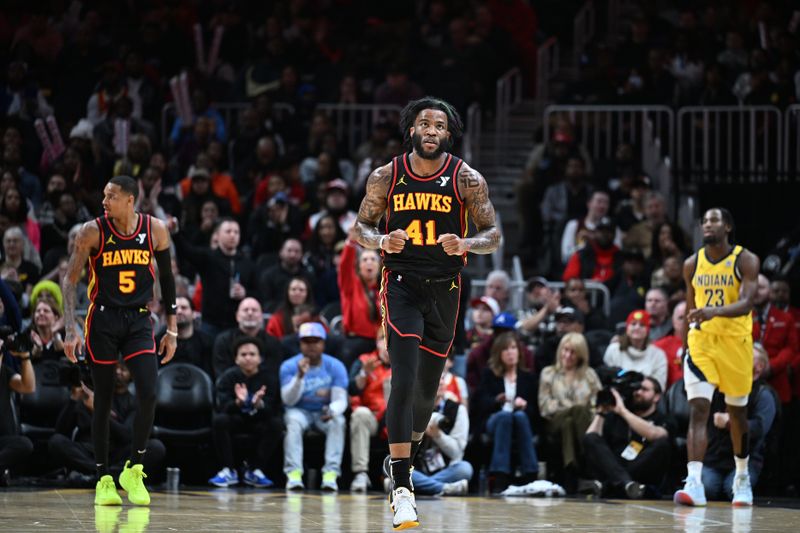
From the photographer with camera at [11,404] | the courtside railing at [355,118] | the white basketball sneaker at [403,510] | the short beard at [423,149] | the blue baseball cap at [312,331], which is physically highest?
the courtside railing at [355,118]

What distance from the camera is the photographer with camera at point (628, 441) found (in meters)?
11.7

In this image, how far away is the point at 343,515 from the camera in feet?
29.5

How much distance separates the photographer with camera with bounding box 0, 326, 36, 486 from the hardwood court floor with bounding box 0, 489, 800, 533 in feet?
2.14

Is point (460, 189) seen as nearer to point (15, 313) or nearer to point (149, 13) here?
point (15, 313)

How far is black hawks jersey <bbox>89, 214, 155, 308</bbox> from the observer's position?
30.6 ft

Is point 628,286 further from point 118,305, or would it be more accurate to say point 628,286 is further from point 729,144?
point 118,305

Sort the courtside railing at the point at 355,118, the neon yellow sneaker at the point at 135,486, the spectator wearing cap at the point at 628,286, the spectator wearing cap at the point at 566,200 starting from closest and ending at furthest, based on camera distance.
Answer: the neon yellow sneaker at the point at 135,486 → the spectator wearing cap at the point at 628,286 → the spectator wearing cap at the point at 566,200 → the courtside railing at the point at 355,118

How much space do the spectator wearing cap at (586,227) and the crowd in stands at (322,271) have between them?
3 centimetres

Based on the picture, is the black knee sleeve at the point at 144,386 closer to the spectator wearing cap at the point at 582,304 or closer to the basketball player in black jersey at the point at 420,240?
the basketball player in black jersey at the point at 420,240

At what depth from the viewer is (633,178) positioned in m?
15.7

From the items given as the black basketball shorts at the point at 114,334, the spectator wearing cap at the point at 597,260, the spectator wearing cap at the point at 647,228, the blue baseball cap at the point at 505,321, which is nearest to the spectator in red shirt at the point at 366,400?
the blue baseball cap at the point at 505,321

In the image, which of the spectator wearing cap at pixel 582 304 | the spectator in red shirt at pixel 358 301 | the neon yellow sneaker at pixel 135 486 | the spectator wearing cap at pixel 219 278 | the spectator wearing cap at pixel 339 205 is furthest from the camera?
the spectator wearing cap at pixel 339 205

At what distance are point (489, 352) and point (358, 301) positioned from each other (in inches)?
50.0

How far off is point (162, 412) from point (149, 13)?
8965 millimetres
